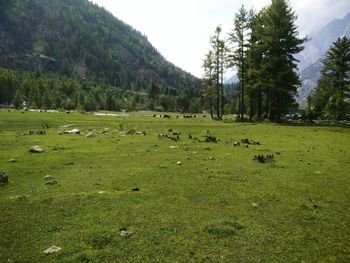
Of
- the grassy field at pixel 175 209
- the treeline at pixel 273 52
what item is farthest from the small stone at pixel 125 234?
the treeline at pixel 273 52

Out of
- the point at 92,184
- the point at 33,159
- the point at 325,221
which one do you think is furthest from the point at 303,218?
the point at 33,159

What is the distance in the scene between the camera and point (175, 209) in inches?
470

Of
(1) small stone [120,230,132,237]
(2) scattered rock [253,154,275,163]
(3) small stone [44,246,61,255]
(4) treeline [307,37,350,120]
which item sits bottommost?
(3) small stone [44,246,61,255]

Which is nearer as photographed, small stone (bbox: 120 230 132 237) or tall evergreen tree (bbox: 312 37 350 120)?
small stone (bbox: 120 230 132 237)

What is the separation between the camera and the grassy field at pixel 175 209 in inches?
351

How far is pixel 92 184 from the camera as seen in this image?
15141mm

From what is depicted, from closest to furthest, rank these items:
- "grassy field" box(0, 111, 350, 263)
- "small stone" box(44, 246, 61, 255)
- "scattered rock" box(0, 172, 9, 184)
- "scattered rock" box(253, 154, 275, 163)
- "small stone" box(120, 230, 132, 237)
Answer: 1. "small stone" box(44, 246, 61, 255)
2. "grassy field" box(0, 111, 350, 263)
3. "small stone" box(120, 230, 132, 237)
4. "scattered rock" box(0, 172, 9, 184)
5. "scattered rock" box(253, 154, 275, 163)

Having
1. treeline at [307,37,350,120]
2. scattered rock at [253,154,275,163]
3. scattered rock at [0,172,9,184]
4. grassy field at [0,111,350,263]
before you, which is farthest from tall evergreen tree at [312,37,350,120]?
scattered rock at [0,172,9,184]

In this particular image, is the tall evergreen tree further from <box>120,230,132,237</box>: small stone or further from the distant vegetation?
<box>120,230,132,237</box>: small stone

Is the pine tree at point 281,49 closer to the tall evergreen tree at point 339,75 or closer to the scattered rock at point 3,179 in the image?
the tall evergreen tree at point 339,75

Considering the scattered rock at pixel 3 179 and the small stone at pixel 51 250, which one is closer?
the small stone at pixel 51 250

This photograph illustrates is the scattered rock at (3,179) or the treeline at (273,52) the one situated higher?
the treeline at (273,52)

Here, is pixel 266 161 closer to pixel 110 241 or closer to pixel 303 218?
pixel 303 218

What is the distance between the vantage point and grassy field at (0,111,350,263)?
891 cm
